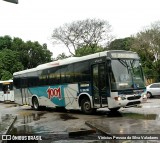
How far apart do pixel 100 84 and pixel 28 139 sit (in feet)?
21.6

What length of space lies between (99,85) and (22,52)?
47.4 m

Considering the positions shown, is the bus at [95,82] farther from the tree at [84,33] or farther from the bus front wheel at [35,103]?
the tree at [84,33]

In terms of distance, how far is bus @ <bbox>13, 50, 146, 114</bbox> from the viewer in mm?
15031

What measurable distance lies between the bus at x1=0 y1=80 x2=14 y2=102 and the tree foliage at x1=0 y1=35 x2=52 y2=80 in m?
17.0

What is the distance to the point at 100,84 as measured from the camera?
15.7m

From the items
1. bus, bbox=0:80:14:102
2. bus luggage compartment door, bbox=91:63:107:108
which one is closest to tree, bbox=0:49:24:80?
bus, bbox=0:80:14:102

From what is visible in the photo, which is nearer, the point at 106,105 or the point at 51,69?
the point at 106,105

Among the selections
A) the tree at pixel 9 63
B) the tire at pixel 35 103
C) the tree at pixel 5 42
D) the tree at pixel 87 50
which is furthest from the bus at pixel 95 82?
the tree at pixel 5 42

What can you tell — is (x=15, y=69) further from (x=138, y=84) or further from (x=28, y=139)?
(x=28, y=139)

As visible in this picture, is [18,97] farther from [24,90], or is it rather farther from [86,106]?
[86,106]

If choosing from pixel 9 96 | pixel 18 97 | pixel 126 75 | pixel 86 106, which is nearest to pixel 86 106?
pixel 86 106

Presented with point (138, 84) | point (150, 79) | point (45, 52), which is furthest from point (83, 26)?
point (138, 84)

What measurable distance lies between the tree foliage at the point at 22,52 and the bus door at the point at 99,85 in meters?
41.5

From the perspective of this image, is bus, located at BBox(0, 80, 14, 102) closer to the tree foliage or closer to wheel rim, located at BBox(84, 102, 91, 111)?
the tree foliage
